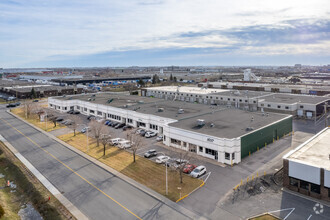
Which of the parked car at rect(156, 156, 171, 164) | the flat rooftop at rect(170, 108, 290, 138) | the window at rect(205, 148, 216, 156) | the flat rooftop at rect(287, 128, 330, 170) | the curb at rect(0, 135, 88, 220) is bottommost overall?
the curb at rect(0, 135, 88, 220)

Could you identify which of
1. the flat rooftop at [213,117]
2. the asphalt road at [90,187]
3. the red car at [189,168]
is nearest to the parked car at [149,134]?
the flat rooftop at [213,117]

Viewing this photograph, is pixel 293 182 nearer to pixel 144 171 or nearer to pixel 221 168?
pixel 221 168

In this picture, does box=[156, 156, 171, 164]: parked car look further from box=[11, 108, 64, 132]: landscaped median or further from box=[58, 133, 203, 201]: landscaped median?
box=[11, 108, 64, 132]: landscaped median

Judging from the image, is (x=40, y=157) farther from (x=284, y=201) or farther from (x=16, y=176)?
(x=284, y=201)

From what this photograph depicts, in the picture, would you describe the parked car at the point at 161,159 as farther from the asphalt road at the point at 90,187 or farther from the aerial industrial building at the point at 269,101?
the aerial industrial building at the point at 269,101

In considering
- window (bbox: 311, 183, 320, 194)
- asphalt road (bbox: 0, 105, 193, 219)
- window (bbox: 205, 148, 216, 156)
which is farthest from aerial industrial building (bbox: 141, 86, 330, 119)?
asphalt road (bbox: 0, 105, 193, 219)
